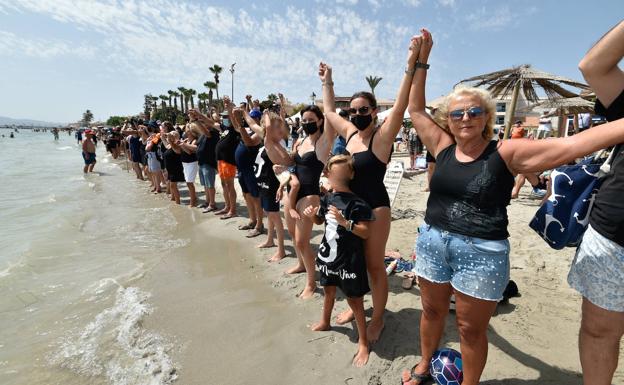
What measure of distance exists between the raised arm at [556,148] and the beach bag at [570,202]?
0.26 meters

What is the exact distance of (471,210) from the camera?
184 centimetres

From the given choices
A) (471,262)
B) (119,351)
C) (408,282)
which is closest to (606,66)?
(471,262)

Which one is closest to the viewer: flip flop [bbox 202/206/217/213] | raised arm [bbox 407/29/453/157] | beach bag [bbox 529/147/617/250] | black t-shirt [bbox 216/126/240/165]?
beach bag [bbox 529/147/617/250]

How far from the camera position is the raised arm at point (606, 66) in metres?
1.52

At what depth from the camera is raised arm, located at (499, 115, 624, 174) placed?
56.2 inches

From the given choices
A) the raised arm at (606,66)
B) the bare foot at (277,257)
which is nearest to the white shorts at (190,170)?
the bare foot at (277,257)

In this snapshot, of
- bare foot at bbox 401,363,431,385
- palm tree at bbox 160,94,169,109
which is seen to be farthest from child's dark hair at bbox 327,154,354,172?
palm tree at bbox 160,94,169,109

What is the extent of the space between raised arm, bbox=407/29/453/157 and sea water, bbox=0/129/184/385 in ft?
8.67

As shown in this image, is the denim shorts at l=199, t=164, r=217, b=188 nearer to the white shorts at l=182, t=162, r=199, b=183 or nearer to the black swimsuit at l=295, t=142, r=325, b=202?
the white shorts at l=182, t=162, r=199, b=183

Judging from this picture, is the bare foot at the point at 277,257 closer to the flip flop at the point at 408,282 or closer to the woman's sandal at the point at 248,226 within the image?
the woman's sandal at the point at 248,226

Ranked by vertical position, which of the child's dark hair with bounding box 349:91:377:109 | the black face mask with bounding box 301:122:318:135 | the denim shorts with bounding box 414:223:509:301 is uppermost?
the child's dark hair with bounding box 349:91:377:109

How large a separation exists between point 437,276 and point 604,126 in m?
1.15

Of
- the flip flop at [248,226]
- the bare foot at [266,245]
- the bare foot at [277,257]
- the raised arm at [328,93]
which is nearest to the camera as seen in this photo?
the raised arm at [328,93]

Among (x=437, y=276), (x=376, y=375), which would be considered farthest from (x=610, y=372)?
(x=376, y=375)
